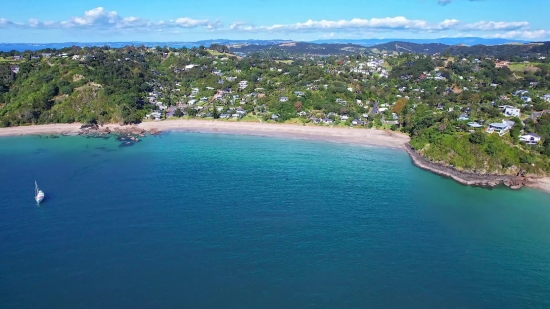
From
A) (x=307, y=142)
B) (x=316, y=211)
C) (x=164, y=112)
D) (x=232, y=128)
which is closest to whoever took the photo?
(x=316, y=211)

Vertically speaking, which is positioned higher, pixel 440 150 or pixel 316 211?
pixel 440 150

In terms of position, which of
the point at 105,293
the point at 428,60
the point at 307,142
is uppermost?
the point at 428,60

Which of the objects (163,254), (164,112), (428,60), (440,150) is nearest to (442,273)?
(163,254)

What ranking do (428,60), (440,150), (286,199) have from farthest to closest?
(428,60)
(440,150)
(286,199)

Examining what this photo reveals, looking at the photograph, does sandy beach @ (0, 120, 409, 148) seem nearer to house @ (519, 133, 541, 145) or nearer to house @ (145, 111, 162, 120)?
house @ (145, 111, 162, 120)

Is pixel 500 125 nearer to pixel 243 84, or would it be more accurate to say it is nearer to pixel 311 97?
pixel 311 97

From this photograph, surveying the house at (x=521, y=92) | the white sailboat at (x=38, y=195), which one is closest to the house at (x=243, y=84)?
the white sailboat at (x=38, y=195)

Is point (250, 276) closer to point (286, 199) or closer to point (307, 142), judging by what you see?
point (286, 199)

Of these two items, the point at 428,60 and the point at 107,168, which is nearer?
the point at 107,168
